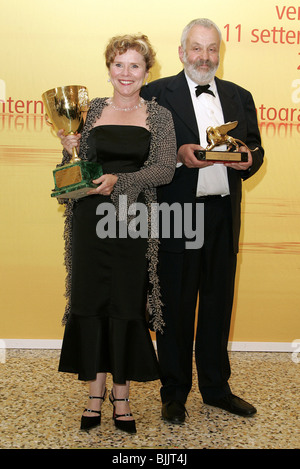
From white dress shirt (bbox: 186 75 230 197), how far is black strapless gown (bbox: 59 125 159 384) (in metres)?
0.35

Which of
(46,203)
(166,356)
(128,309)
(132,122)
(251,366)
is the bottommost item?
(251,366)

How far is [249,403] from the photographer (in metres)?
2.95

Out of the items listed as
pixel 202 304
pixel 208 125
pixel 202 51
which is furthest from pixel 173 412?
pixel 202 51

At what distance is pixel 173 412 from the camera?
2.70 metres

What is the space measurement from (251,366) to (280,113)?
1717 millimetres

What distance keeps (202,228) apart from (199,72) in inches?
28.5

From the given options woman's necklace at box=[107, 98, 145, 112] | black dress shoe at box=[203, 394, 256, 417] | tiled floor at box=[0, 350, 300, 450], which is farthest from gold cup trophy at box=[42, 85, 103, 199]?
black dress shoe at box=[203, 394, 256, 417]

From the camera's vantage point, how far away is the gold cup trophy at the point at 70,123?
2.35m


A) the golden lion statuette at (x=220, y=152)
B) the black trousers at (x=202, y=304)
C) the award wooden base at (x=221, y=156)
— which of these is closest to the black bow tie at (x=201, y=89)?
the golden lion statuette at (x=220, y=152)

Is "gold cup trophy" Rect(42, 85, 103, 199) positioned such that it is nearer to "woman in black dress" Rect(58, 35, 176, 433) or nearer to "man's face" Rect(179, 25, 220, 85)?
"woman in black dress" Rect(58, 35, 176, 433)

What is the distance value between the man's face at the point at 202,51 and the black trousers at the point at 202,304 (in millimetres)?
597

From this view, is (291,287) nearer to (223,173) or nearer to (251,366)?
(251,366)

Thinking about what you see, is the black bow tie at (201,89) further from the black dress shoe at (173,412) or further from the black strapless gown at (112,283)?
the black dress shoe at (173,412)
